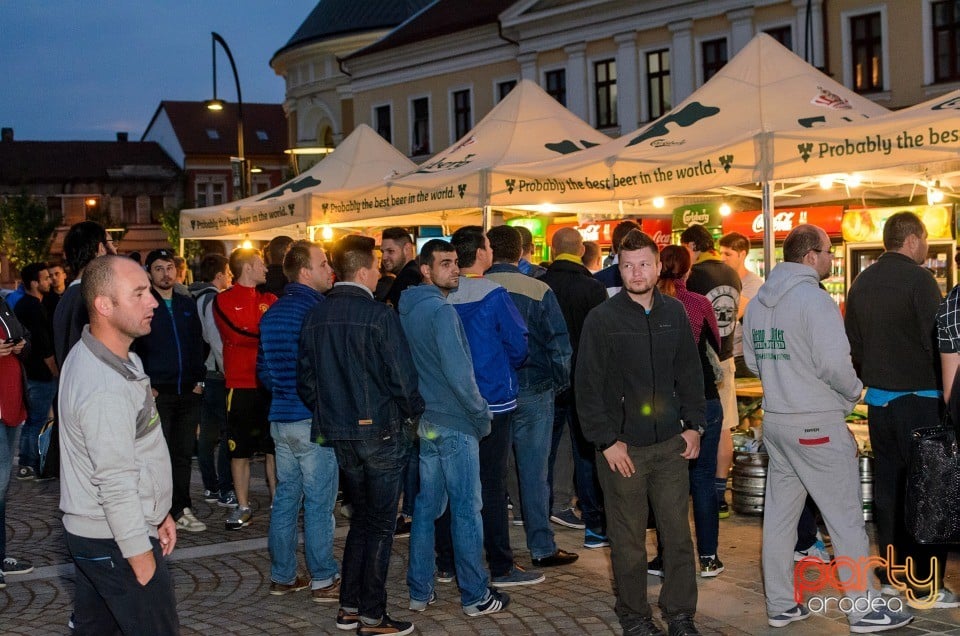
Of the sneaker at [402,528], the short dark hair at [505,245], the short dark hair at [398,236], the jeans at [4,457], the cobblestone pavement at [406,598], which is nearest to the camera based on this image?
the cobblestone pavement at [406,598]

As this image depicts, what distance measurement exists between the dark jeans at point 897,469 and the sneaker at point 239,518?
4802 mm

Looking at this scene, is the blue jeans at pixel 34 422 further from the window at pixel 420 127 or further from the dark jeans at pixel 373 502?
the window at pixel 420 127

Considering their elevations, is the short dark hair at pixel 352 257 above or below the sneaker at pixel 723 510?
above

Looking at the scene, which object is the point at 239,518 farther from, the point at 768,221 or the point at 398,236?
the point at 768,221

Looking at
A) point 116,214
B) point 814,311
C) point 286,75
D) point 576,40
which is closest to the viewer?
point 814,311

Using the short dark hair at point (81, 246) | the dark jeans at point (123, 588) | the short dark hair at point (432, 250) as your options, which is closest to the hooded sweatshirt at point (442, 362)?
the short dark hair at point (432, 250)

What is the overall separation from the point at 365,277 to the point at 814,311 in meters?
2.31

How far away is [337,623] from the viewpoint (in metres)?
6.29

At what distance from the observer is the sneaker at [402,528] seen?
859 cm

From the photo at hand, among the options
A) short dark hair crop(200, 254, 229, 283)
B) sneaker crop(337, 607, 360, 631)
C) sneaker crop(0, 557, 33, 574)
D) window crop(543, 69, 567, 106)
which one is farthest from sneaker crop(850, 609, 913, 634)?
window crop(543, 69, 567, 106)

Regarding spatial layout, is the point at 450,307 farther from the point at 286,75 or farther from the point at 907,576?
the point at 286,75

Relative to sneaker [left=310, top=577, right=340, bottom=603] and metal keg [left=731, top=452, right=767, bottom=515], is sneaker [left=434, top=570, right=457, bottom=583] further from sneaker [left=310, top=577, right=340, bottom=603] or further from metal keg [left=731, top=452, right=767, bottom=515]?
metal keg [left=731, top=452, right=767, bottom=515]

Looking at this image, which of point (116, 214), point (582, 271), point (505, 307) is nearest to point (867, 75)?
point (582, 271)

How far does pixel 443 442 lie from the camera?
6.40 meters
